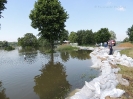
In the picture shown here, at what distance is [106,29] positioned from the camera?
58.7 metres

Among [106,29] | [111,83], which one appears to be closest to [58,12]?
[111,83]

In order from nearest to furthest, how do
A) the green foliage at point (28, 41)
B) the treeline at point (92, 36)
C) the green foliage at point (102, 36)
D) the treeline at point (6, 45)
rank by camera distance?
the green foliage at point (102, 36) → the treeline at point (92, 36) → the treeline at point (6, 45) → the green foliage at point (28, 41)

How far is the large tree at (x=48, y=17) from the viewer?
970 inches

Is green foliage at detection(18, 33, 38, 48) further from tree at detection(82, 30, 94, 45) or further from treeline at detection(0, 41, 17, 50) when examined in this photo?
tree at detection(82, 30, 94, 45)

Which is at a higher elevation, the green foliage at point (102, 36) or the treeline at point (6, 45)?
the green foliage at point (102, 36)

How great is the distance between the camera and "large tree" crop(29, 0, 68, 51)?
24641 millimetres

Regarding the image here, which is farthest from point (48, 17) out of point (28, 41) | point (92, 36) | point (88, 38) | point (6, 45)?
point (6, 45)

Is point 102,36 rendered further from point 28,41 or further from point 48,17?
point 48,17

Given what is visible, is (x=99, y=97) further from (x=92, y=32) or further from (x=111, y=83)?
(x=92, y=32)

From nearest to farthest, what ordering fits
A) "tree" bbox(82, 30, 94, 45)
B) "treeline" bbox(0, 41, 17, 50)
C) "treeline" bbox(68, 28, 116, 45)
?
"treeline" bbox(68, 28, 116, 45), "tree" bbox(82, 30, 94, 45), "treeline" bbox(0, 41, 17, 50)

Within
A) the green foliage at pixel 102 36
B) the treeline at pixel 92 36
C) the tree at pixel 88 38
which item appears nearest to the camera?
the green foliage at pixel 102 36

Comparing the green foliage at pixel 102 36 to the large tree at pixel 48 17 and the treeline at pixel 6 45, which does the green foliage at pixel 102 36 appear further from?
the treeline at pixel 6 45

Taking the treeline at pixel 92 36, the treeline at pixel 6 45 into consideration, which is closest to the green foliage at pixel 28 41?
the treeline at pixel 6 45

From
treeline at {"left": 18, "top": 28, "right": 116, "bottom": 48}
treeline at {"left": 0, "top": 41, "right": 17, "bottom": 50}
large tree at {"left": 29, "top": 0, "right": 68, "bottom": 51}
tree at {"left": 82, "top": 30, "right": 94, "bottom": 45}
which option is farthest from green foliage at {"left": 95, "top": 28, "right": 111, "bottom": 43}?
treeline at {"left": 0, "top": 41, "right": 17, "bottom": 50}
